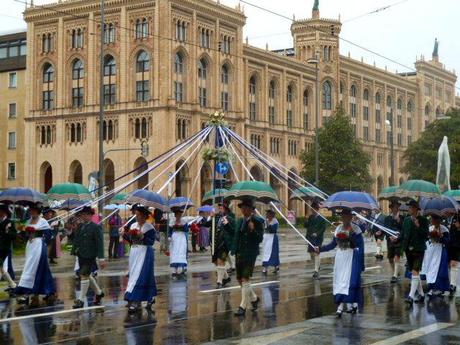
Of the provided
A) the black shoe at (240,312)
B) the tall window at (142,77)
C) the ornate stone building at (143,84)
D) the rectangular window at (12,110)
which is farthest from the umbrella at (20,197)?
the rectangular window at (12,110)

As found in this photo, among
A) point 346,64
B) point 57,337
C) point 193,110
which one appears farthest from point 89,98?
point 57,337

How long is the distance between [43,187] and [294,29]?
32280mm

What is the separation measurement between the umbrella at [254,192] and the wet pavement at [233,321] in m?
2.01

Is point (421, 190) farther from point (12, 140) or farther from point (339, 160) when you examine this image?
point (12, 140)

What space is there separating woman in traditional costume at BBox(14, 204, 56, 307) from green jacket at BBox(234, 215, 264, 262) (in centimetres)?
369

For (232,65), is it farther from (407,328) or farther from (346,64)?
(407,328)

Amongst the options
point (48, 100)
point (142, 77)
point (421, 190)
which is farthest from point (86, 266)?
point (48, 100)

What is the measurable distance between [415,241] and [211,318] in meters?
4.46

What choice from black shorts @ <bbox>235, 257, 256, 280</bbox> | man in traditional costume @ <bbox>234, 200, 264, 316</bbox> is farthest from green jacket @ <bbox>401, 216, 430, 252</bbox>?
black shorts @ <bbox>235, 257, 256, 280</bbox>

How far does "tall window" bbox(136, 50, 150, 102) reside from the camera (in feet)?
207

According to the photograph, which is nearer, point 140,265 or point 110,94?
point 140,265

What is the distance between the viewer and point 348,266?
1288 centimetres

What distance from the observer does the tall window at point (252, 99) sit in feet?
242

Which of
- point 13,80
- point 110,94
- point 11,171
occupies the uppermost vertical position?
point 13,80
